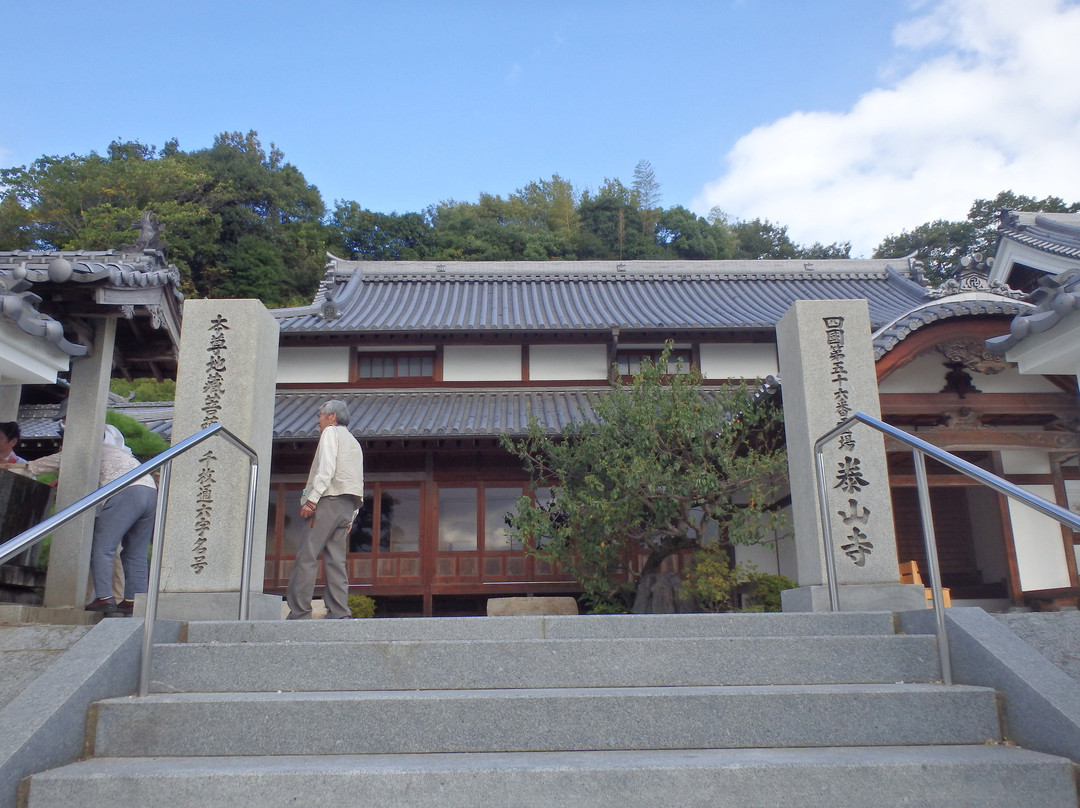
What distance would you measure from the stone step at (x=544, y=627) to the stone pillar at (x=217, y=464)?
0.94 m

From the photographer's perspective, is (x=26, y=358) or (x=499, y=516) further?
(x=499, y=516)

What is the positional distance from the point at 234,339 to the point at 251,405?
1.67 ft

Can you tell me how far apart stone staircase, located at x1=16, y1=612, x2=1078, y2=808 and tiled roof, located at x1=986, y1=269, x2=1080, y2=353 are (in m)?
3.17

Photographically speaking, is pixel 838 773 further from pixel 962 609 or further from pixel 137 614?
pixel 137 614

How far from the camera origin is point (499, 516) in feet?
40.0

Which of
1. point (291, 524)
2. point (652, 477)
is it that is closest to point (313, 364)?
point (291, 524)

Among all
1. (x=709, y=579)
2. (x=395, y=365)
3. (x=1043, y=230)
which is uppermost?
(x=1043, y=230)

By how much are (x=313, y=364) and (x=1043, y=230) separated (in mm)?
14098

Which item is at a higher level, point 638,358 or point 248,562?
point 638,358

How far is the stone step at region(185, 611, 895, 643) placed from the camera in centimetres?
392

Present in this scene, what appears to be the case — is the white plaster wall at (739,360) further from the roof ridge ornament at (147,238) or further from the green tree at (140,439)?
the roof ridge ornament at (147,238)

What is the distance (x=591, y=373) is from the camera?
14234 mm

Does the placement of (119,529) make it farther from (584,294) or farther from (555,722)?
(584,294)

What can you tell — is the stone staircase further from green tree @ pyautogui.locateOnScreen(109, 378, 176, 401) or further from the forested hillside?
the forested hillside
